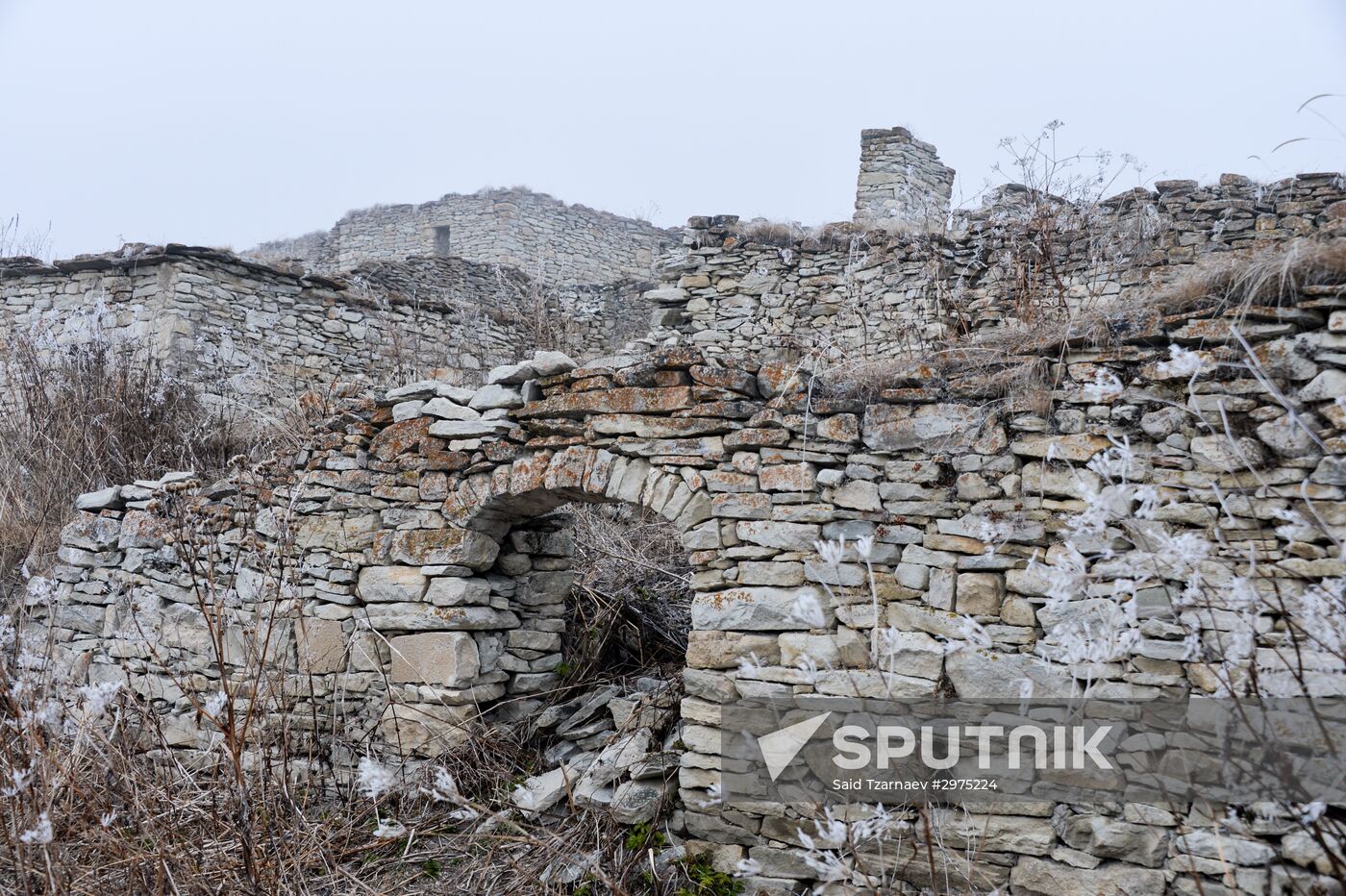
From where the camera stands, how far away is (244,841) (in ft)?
10.3

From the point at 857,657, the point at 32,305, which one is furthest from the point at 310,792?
the point at 32,305

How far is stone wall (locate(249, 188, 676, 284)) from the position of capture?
51.5ft

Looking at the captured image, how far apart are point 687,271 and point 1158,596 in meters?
5.27

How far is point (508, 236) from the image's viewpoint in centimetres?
1558

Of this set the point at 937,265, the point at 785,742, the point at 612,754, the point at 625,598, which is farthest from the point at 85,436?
the point at 937,265

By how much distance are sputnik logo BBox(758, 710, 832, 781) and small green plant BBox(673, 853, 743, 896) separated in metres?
0.44

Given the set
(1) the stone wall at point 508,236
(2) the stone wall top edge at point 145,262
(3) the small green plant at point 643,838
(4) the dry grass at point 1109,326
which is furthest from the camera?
(1) the stone wall at point 508,236

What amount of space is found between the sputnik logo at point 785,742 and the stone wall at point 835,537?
13 centimetres

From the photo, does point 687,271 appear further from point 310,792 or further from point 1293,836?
point 1293,836

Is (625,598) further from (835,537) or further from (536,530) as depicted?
(835,537)

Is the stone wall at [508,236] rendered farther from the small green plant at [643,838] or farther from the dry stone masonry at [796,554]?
the small green plant at [643,838]

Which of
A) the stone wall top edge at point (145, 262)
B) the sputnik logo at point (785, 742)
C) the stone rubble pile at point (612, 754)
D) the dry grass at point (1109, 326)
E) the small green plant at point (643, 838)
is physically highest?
the stone wall top edge at point (145, 262)

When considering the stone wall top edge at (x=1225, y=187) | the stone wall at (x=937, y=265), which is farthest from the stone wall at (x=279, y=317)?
the stone wall top edge at (x=1225, y=187)

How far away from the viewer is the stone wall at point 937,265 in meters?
6.64
